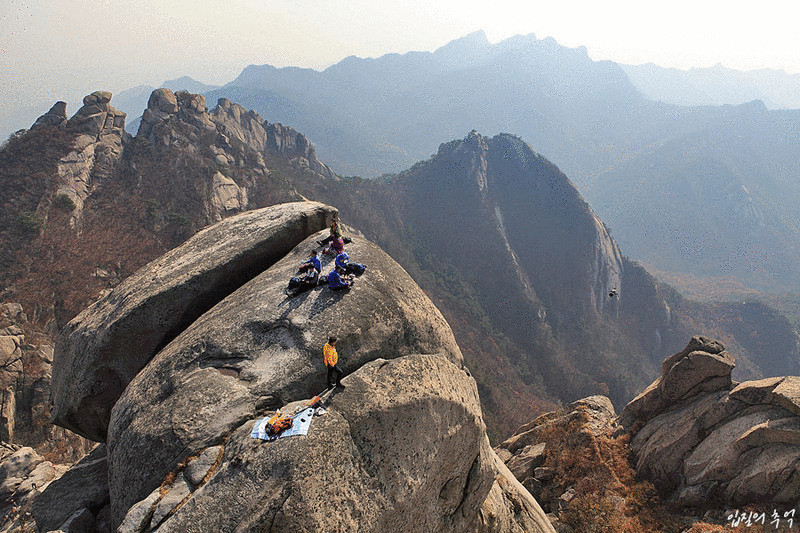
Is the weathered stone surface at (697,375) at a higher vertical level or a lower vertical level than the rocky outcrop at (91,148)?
lower

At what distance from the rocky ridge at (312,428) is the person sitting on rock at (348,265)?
369mm

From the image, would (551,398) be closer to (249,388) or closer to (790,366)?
(249,388)

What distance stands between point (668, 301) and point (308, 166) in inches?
5006

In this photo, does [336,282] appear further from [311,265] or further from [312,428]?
[312,428]

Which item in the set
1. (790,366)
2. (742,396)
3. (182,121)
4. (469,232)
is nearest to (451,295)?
(469,232)

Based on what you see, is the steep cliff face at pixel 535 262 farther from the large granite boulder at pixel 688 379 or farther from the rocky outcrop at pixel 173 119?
the large granite boulder at pixel 688 379

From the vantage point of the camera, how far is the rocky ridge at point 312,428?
7.33 m

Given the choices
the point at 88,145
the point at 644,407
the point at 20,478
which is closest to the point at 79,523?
the point at 20,478

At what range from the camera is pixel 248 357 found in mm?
9883

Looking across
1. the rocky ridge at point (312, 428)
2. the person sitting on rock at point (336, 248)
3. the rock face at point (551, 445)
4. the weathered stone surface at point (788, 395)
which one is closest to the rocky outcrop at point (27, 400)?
the rocky ridge at point (312, 428)

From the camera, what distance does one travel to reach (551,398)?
78.9 m

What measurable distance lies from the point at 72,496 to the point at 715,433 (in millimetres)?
26688

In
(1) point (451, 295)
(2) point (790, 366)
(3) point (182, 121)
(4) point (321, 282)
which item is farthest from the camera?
(2) point (790, 366)

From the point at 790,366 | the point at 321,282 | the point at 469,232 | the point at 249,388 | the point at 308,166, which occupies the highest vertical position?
the point at 308,166
